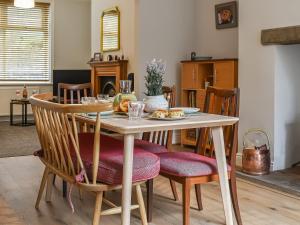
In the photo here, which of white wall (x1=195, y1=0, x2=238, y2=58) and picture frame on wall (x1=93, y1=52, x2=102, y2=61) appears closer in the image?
white wall (x1=195, y1=0, x2=238, y2=58)

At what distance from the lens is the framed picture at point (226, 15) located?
16.4 ft

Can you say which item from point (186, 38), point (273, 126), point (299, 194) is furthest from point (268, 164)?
point (186, 38)

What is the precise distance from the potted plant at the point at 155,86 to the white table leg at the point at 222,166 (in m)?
0.39

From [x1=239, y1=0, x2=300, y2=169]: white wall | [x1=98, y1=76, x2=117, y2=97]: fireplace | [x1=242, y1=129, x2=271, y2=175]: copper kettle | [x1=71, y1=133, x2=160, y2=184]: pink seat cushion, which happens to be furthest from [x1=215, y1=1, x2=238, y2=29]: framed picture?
[x1=71, y1=133, x2=160, y2=184]: pink seat cushion

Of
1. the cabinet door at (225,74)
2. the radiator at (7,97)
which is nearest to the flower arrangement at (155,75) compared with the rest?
Answer: the cabinet door at (225,74)

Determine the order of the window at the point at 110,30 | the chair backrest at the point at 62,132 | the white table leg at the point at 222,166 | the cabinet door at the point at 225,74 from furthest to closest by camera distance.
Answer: the window at the point at 110,30 < the cabinet door at the point at 225,74 < the white table leg at the point at 222,166 < the chair backrest at the point at 62,132

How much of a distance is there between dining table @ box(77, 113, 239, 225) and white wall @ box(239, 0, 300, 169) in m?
1.78

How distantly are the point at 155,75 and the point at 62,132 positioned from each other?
75 centimetres

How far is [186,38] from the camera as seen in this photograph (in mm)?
5793

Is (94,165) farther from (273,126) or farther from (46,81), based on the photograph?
(46,81)

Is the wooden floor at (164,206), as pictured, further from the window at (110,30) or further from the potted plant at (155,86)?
the window at (110,30)

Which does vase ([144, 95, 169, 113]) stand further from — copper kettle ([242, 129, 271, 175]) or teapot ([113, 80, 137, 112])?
copper kettle ([242, 129, 271, 175])

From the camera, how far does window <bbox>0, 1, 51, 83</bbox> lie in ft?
27.4

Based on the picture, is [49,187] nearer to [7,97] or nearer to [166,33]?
[166,33]
